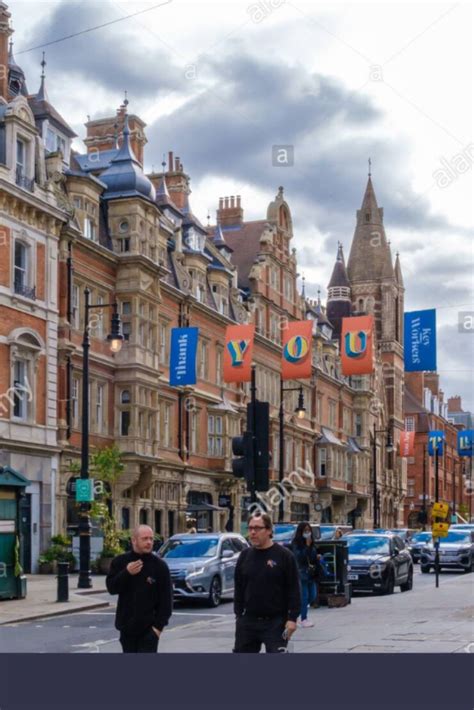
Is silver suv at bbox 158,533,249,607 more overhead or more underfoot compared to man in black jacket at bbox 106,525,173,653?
more underfoot

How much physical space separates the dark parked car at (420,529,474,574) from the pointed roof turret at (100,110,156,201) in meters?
17.7

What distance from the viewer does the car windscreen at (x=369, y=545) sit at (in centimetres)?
2927

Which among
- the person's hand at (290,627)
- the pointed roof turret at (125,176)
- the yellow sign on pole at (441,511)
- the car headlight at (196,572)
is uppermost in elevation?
the pointed roof turret at (125,176)

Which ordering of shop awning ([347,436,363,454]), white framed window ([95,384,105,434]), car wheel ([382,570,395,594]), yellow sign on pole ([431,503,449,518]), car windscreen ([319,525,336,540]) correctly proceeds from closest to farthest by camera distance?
car wheel ([382,570,395,594]) → yellow sign on pole ([431,503,449,518]) → car windscreen ([319,525,336,540]) → white framed window ([95,384,105,434]) → shop awning ([347,436,363,454])

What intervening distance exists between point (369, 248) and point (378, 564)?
7688cm

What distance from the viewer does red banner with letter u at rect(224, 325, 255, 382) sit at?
42719 millimetres

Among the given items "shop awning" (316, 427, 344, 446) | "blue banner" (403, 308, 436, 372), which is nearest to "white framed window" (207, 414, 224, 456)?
"shop awning" (316, 427, 344, 446)

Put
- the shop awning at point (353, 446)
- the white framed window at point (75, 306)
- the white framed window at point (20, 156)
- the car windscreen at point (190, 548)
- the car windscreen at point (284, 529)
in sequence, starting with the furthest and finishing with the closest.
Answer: the shop awning at point (353, 446)
the white framed window at point (75, 306)
the white framed window at point (20, 156)
the car windscreen at point (284, 529)
the car windscreen at point (190, 548)

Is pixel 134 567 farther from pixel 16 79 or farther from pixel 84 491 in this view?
pixel 16 79

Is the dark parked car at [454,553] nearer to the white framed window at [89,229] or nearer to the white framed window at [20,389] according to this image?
the white framed window at [20,389]

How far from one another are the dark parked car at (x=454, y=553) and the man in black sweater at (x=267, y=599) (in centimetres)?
3262

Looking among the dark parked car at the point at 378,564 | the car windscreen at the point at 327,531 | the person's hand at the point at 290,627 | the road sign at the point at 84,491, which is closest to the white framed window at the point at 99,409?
the car windscreen at the point at 327,531

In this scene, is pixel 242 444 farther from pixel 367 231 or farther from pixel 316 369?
pixel 367 231

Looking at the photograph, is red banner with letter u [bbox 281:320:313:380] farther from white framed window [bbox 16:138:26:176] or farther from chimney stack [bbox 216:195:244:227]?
chimney stack [bbox 216:195:244:227]
